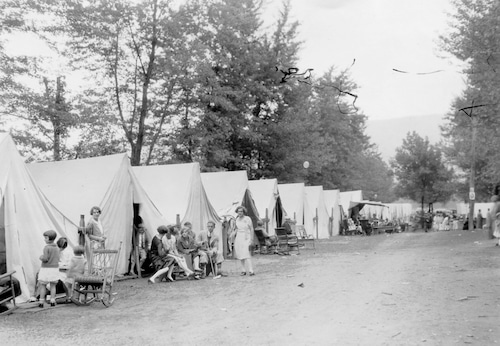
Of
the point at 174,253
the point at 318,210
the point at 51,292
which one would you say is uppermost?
the point at 318,210

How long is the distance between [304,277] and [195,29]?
54.7ft

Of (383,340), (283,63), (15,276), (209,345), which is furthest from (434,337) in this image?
(283,63)

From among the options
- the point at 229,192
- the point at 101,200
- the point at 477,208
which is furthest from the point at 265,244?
the point at 477,208

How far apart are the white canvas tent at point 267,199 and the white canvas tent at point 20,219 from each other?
1302 cm

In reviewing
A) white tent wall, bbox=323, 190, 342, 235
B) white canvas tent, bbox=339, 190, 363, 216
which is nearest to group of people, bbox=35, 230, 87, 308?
white tent wall, bbox=323, 190, 342, 235

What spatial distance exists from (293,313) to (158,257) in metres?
5.71

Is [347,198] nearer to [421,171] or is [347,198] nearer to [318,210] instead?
[318,210]

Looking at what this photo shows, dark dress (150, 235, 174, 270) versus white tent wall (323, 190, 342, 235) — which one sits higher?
white tent wall (323, 190, 342, 235)

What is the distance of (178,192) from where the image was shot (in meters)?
15.8

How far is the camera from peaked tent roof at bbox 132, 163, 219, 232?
608 inches

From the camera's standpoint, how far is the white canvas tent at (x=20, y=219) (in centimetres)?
941

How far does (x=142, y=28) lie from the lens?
23.9 metres

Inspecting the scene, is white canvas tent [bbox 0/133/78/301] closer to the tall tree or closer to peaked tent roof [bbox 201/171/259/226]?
peaked tent roof [bbox 201/171/259/226]

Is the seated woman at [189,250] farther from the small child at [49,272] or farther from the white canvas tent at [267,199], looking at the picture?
the white canvas tent at [267,199]
